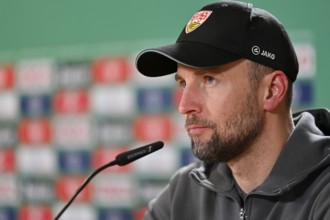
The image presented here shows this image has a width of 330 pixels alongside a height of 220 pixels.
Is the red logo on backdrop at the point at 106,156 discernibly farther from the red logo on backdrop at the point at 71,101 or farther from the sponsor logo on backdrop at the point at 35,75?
the sponsor logo on backdrop at the point at 35,75

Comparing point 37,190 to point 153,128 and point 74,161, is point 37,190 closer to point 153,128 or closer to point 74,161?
point 74,161

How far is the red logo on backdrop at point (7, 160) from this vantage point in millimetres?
2635

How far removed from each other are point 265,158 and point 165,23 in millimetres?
1137

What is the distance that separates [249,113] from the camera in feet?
3.95

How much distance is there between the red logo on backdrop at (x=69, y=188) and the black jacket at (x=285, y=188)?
117 cm

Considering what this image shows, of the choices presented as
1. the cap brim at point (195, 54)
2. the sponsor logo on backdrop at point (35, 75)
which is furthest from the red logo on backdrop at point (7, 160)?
the cap brim at point (195, 54)

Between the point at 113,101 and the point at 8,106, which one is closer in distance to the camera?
the point at 113,101

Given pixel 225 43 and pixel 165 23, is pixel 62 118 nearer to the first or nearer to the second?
pixel 165 23

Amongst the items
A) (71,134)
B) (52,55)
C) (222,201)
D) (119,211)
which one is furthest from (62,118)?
(222,201)

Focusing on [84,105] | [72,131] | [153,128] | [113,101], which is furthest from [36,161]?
[153,128]

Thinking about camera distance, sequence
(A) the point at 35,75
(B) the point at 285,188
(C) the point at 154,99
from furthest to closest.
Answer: (A) the point at 35,75 → (C) the point at 154,99 → (B) the point at 285,188

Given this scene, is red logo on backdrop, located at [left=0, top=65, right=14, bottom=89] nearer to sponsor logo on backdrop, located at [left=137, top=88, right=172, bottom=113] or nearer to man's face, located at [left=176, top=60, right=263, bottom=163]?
sponsor logo on backdrop, located at [left=137, top=88, right=172, bottom=113]

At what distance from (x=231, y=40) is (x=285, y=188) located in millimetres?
287

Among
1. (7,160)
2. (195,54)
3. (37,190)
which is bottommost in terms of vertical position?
(37,190)
